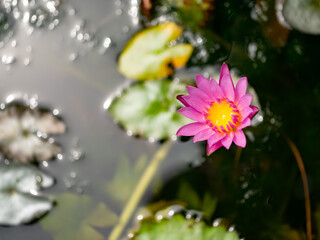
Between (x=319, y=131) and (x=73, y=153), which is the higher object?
(x=73, y=153)

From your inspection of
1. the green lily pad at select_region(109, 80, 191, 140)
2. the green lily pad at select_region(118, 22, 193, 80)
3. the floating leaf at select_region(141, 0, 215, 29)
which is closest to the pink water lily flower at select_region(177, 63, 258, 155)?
the green lily pad at select_region(109, 80, 191, 140)

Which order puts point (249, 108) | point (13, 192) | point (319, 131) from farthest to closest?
point (319, 131) < point (13, 192) < point (249, 108)

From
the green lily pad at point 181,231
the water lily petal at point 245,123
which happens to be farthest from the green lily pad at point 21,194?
the water lily petal at point 245,123

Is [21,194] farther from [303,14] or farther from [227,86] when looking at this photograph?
[303,14]

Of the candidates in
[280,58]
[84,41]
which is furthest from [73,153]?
[280,58]

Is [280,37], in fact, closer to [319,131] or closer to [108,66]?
[319,131]

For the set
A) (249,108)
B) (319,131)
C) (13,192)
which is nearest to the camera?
(249,108)

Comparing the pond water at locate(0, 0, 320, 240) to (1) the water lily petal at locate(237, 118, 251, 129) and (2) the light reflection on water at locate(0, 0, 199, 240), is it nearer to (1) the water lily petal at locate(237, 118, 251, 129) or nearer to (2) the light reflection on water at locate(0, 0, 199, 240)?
(2) the light reflection on water at locate(0, 0, 199, 240)
